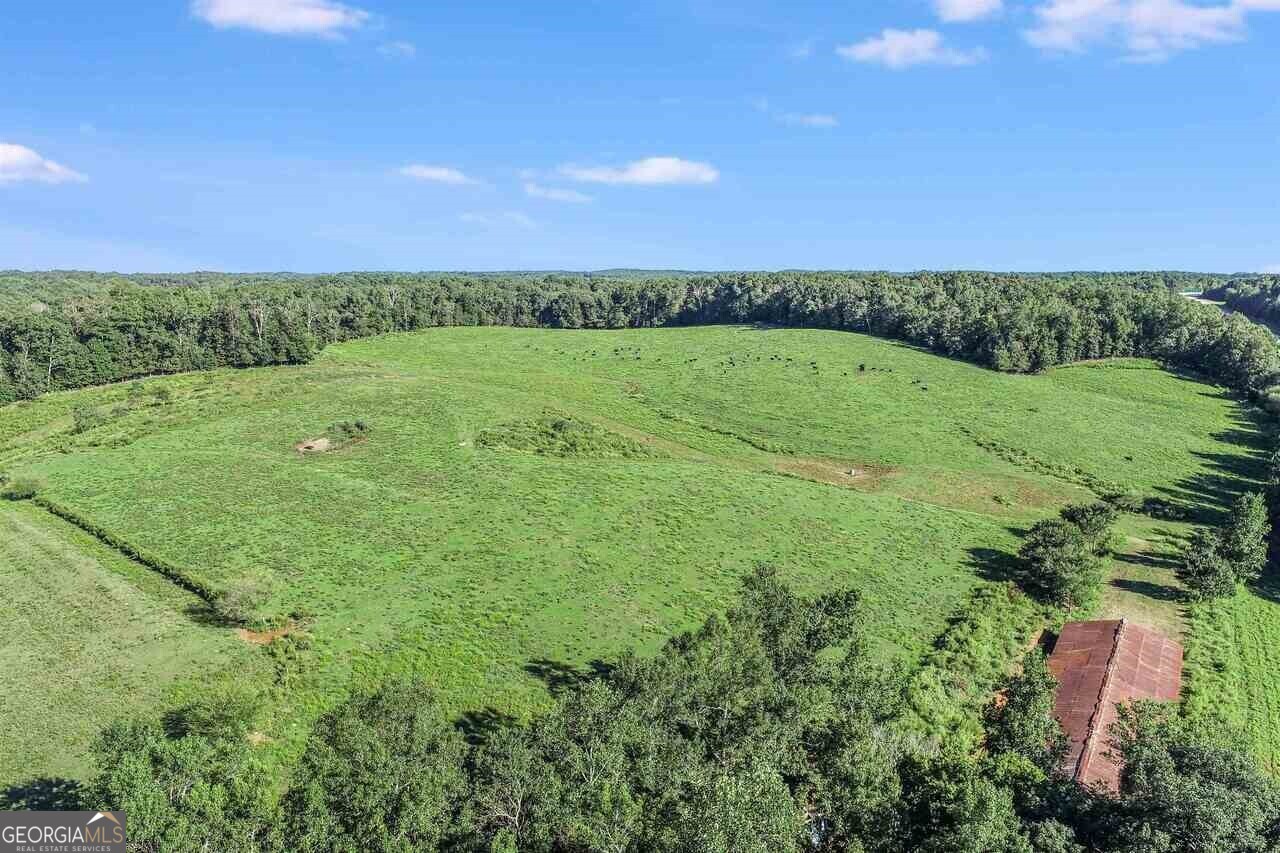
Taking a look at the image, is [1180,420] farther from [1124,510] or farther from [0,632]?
[0,632]

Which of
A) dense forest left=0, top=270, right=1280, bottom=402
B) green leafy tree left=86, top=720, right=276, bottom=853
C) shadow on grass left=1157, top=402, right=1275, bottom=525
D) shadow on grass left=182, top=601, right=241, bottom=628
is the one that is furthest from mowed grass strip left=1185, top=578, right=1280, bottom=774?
dense forest left=0, top=270, right=1280, bottom=402

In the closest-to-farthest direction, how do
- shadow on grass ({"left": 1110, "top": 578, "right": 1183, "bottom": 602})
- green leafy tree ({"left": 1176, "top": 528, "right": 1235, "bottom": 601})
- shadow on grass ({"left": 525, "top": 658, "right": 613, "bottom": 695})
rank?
shadow on grass ({"left": 525, "top": 658, "right": 613, "bottom": 695})
green leafy tree ({"left": 1176, "top": 528, "right": 1235, "bottom": 601})
shadow on grass ({"left": 1110, "top": 578, "right": 1183, "bottom": 602})

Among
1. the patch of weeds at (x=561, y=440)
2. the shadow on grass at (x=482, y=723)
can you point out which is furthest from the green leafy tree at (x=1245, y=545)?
the shadow on grass at (x=482, y=723)

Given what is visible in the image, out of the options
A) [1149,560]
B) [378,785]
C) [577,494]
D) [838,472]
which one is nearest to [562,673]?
[378,785]

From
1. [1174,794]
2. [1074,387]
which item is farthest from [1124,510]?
[1174,794]

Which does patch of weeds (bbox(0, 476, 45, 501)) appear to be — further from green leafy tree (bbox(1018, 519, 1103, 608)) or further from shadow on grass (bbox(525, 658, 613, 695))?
green leafy tree (bbox(1018, 519, 1103, 608))

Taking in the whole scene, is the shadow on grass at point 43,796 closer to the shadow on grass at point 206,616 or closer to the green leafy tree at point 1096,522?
the shadow on grass at point 206,616

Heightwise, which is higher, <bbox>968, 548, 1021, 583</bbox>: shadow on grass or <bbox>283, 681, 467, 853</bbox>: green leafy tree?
<bbox>283, 681, 467, 853</bbox>: green leafy tree
